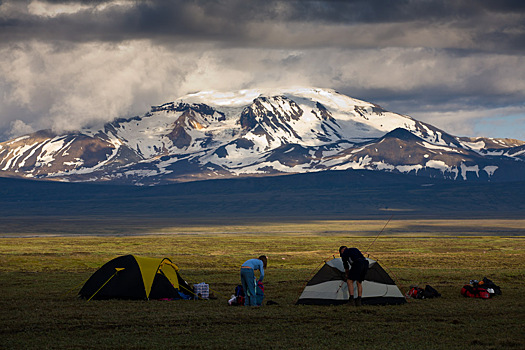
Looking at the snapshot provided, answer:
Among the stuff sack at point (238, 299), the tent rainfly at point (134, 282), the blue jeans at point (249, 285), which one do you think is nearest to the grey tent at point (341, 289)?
the blue jeans at point (249, 285)

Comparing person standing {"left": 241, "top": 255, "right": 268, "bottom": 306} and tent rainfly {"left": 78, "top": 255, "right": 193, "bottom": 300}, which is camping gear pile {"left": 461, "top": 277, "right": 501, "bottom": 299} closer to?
person standing {"left": 241, "top": 255, "right": 268, "bottom": 306}

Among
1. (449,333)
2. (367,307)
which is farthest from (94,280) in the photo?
(449,333)

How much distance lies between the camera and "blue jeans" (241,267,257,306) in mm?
26734

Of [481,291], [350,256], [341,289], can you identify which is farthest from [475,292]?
[350,256]

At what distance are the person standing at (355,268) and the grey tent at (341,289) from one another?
0.79 m

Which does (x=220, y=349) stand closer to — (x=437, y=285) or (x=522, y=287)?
(x=437, y=285)

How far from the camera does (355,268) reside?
26672mm

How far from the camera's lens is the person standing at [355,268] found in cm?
2664

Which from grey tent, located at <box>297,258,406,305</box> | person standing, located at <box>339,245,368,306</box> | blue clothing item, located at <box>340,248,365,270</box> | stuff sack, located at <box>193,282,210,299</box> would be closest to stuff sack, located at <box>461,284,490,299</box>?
grey tent, located at <box>297,258,406,305</box>

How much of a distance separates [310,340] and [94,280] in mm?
13276

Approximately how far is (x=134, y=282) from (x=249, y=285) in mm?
5700

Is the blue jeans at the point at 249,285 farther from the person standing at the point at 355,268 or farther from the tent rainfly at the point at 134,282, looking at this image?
the tent rainfly at the point at 134,282

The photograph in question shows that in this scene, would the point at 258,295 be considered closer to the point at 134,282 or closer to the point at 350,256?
the point at 350,256

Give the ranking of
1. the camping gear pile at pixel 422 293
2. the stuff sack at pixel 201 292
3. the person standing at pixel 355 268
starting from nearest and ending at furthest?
1. the person standing at pixel 355 268
2. the camping gear pile at pixel 422 293
3. the stuff sack at pixel 201 292
